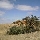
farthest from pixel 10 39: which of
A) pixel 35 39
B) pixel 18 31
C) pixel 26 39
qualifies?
pixel 18 31

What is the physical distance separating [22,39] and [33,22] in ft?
48.9

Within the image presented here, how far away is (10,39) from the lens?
15977mm

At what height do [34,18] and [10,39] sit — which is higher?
[34,18]

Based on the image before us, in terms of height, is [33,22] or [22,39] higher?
[33,22]

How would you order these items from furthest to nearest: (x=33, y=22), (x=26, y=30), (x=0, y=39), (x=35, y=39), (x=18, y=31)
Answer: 1. (x=33, y=22)
2. (x=26, y=30)
3. (x=18, y=31)
4. (x=0, y=39)
5. (x=35, y=39)

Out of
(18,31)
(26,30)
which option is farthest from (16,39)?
(26,30)

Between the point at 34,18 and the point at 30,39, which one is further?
the point at 34,18

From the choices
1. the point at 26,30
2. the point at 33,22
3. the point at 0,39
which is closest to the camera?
the point at 0,39

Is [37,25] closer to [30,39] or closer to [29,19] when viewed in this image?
[29,19]

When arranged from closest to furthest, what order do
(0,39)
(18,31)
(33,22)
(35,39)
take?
(35,39) → (0,39) → (18,31) → (33,22)

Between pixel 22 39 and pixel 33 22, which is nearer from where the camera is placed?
pixel 22 39

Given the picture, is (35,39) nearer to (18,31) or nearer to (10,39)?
(10,39)

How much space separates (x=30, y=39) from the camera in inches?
607

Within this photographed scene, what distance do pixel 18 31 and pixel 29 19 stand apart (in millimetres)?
7652
